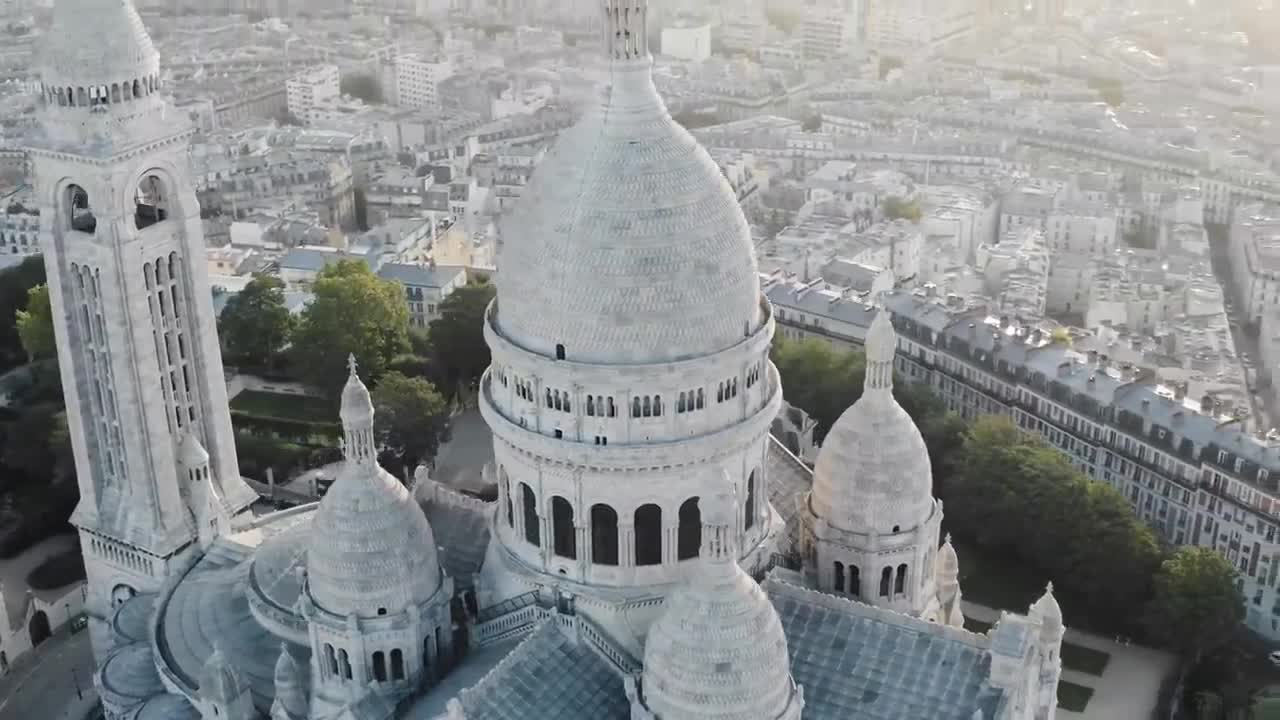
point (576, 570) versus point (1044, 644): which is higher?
point (576, 570)

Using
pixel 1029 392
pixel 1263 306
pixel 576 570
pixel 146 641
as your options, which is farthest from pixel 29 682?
pixel 1263 306

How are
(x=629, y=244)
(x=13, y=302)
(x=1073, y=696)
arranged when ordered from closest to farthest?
(x=629, y=244) → (x=1073, y=696) → (x=13, y=302)

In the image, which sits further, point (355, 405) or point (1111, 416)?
point (1111, 416)

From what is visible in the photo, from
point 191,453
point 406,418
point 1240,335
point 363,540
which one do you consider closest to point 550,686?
point 363,540

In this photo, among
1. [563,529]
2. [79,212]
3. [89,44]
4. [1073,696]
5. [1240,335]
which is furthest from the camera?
[1240,335]

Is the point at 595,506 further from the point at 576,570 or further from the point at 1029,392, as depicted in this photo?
the point at 1029,392

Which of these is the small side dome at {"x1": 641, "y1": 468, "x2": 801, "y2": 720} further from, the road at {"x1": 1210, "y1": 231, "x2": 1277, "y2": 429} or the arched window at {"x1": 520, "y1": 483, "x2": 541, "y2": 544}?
the road at {"x1": 1210, "y1": 231, "x2": 1277, "y2": 429}

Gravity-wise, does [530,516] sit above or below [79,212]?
below

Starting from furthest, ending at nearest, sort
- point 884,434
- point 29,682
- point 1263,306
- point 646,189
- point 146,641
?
point 1263,306 → point 29,682 → point 146,641 → point 884,434 → point 646,189

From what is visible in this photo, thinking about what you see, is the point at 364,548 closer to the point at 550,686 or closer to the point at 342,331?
the point at 550,686
